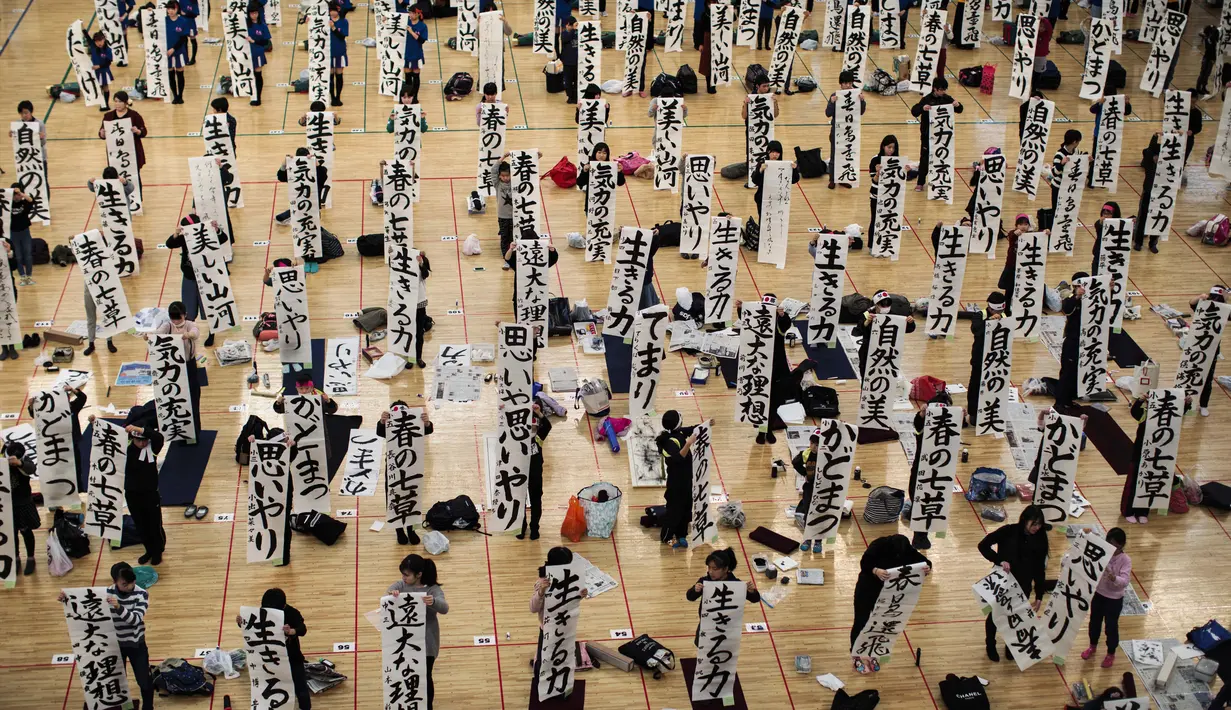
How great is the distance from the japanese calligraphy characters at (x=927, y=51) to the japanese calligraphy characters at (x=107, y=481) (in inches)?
789

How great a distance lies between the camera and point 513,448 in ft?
55.2

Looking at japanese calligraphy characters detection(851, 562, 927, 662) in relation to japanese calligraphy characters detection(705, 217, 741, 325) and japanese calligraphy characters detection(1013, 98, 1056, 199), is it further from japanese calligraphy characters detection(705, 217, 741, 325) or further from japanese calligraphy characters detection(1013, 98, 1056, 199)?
japanese calligraphy characters detection(1013, 98, 1056, 199)

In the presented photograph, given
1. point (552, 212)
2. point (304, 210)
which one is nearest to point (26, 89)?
point (304, 210)

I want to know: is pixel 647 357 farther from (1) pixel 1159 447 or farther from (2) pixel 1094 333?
(1) pixel 1159 447

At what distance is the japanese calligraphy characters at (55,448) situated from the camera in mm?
16859

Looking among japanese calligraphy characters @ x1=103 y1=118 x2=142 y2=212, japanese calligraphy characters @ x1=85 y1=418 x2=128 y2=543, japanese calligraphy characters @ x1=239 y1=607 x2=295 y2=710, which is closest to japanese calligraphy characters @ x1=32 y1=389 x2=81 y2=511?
japanese calligraphy characters @ x1=85 y1=418 x2=128 y2=543

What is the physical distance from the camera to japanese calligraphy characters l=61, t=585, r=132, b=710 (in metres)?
13.9

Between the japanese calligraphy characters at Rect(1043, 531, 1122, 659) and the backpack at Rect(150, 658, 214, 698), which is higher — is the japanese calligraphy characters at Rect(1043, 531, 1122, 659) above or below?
above

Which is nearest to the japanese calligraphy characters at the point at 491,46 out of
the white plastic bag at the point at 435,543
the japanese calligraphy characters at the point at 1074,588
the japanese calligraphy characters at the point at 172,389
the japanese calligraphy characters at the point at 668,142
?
the japanese calligraphy characters at the point at 668,142

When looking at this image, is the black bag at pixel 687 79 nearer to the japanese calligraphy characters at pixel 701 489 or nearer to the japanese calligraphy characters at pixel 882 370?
the japanese calligraphy characters at pixel 882 370

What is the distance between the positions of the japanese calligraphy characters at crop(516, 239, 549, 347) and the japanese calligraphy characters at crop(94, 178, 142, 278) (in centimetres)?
630

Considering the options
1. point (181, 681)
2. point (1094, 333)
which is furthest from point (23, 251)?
point (1094, 333)

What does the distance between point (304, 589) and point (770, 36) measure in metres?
21.7

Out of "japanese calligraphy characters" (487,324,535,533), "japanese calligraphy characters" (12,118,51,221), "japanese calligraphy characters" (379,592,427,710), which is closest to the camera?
"japanese calligraphy characters" (379,592,427,710)
